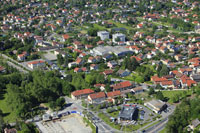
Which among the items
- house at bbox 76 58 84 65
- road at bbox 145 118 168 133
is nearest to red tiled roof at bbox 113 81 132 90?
road at bbox 145 118 168 133

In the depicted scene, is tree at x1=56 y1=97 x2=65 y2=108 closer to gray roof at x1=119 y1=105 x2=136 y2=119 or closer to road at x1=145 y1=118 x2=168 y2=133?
gray roof at x1=119 y1=105 x2=136 y2=119

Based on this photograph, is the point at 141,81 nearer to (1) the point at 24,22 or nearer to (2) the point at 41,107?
(2) the point at 41,107

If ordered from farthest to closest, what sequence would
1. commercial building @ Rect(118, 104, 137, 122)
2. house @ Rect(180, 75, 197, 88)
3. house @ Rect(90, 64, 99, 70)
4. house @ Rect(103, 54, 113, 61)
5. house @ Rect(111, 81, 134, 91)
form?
1. house @ Rect(103, 54, 113, 61)
2. house @ Rect(90, 64, 99, 70)
3. house @ Rect(180, 75, 197, 88)
4. house @ Rect(111, 81, 134, 91)
5. commercial building @ Rect(118, 104, 137, 122)

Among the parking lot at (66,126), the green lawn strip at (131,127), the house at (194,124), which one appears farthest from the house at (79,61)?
the house at (194,124)

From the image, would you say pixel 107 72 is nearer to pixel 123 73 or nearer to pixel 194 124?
pixel 123 73

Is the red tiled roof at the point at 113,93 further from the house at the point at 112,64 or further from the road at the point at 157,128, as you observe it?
the house at the point at 112,64

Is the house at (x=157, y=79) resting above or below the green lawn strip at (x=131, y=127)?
above

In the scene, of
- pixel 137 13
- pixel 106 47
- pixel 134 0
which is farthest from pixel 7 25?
pixel 134 0
